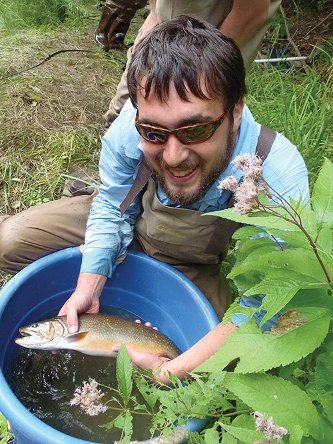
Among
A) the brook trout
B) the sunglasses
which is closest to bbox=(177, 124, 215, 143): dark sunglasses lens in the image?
the sunglasses

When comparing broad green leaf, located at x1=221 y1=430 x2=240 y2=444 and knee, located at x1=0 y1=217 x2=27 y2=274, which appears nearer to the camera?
broad green leaf, located at x1=221 y1=430 x2=240 y2=444

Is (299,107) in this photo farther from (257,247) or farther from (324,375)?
(324,375)

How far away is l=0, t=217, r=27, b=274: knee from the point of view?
2.79 metres

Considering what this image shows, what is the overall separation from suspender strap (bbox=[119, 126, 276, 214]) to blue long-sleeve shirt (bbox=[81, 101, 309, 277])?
2cm

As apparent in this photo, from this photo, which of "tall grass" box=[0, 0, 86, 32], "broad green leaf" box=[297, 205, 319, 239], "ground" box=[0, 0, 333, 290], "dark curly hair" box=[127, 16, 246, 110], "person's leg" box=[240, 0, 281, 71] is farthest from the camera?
"tall grass" box=[0, 0, 86, 32]

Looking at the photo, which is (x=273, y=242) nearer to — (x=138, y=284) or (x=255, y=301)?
(x=255, y=301)

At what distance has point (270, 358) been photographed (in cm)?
117

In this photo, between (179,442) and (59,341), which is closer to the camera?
(179,442)

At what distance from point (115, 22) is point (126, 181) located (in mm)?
3252

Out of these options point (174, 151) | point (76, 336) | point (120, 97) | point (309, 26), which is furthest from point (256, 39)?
point (309, 26)

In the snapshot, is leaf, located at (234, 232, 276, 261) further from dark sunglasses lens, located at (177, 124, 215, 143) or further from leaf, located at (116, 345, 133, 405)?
dark sunglasses lens, located at (177, 124, 215, 143)

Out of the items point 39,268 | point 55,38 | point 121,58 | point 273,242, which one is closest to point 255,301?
point 273,242

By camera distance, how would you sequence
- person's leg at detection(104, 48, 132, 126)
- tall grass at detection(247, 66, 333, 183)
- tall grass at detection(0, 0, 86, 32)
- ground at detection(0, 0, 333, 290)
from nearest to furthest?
person's leg at detection(104, 48, 132, 126) < tall grass at detection(247, 66, 333, 183) < ground at detection(0, 0, 333, 290) < tall grass at detection(0, 0, 86, 32)

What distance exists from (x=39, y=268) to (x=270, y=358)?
1550 millimetres
